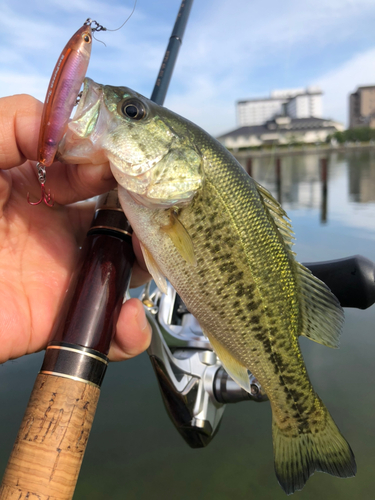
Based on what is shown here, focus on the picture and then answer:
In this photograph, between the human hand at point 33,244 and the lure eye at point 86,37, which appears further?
the human hand at point 33,244

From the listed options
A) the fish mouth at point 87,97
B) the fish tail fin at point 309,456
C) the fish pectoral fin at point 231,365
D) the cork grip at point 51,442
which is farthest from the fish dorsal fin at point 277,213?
the cork grip at point 51,442

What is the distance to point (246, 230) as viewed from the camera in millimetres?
1540

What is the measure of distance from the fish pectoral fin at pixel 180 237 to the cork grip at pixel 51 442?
0.66 metres

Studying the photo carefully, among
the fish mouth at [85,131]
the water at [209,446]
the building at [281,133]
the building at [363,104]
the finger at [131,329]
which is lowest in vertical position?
the water at [209,446]

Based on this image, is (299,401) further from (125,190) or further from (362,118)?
(362,118)

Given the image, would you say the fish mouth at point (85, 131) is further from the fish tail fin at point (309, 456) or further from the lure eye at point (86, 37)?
the fish tail fin at point (309, 456)

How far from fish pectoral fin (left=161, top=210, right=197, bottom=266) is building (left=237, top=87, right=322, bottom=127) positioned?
130917 millimetres

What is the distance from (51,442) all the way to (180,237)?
919mm

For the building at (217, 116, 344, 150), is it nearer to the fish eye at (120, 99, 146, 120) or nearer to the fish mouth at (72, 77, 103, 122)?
the fish eye at (120, 99, 146, 120)

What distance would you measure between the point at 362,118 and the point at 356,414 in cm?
12114

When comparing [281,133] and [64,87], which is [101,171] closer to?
[64,87]

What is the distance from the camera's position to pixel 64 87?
120 centimetres

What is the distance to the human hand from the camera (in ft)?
4.72

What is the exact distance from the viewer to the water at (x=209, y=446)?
8.95 feet
